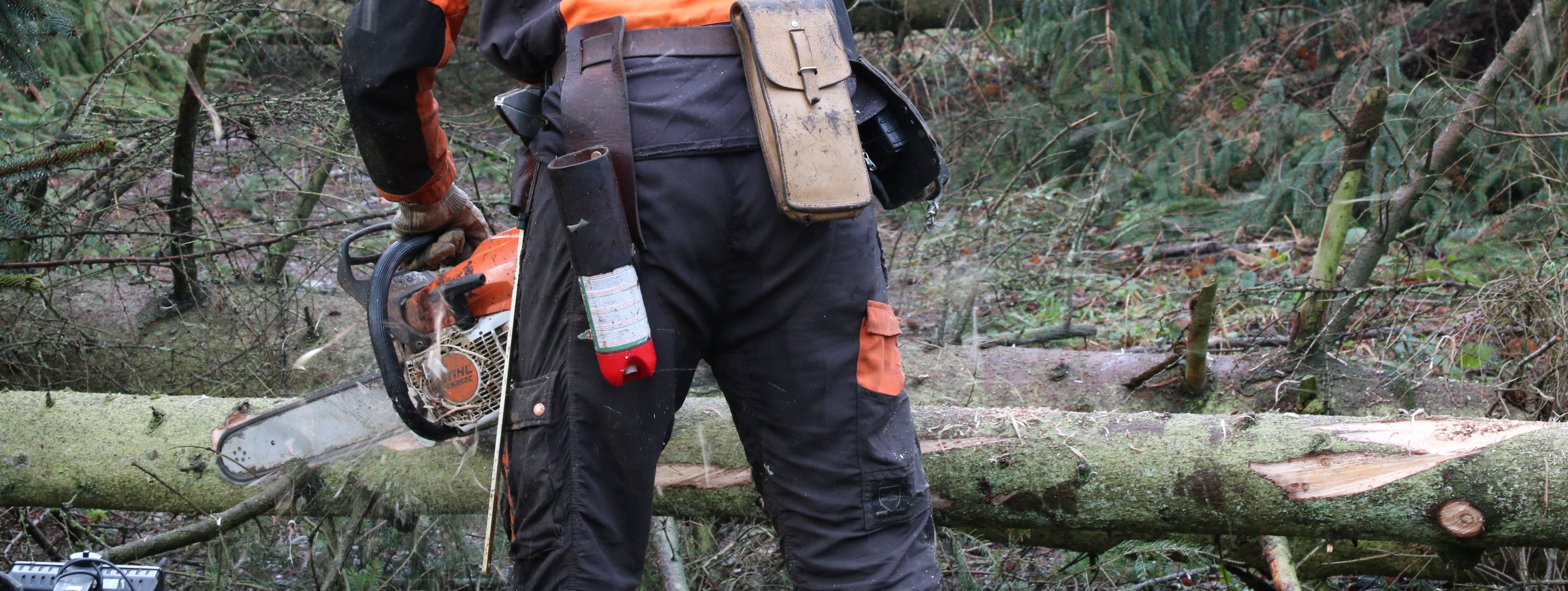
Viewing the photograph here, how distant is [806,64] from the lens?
66.0 inches

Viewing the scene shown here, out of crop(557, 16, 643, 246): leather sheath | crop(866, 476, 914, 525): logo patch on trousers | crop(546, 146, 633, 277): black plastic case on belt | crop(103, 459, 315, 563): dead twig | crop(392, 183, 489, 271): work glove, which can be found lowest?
crop(103, 459, 315, 563): dead twig

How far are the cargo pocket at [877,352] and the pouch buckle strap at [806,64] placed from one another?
37 centimetres

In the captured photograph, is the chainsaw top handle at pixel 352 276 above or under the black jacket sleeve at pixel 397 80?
under

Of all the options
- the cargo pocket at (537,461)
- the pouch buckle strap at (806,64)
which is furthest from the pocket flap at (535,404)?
the pouch buckle strap at (806,64)

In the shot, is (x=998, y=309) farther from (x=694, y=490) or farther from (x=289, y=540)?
(x=289, y=540)

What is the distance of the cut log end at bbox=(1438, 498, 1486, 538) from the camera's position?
6.78 feet

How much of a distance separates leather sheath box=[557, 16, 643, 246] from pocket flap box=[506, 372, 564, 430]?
297 millimetres

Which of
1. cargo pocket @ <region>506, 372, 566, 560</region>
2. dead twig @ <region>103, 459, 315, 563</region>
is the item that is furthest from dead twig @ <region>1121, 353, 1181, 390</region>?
dead twig @ <region>103, 459, 315, 563</region>

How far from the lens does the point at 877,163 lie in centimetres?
A: 194

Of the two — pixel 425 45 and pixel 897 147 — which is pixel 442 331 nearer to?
pixel 425 45

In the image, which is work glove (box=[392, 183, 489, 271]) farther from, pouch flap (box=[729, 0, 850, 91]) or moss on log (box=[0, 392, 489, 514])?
pouch flap (box=[729, 0, 850, 91])

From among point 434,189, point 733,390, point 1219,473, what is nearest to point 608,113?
point 733,390

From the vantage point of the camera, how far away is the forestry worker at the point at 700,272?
1.64 meters

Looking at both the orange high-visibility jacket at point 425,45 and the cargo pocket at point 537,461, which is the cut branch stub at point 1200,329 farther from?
the cargo pocket at point 537,461
